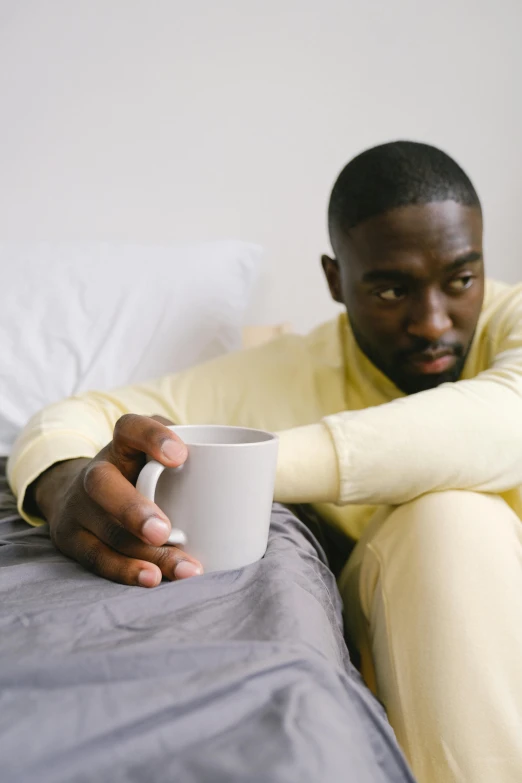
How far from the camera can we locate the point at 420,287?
0.84 m

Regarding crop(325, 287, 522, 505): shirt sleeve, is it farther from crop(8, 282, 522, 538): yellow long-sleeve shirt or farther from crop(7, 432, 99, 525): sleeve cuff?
crop(7, 432, 99, 525): sleeve cuff

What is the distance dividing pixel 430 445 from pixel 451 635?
18 cm

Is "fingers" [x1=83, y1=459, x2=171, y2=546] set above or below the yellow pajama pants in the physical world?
above

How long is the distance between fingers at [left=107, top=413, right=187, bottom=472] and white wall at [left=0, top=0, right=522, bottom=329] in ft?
3.06

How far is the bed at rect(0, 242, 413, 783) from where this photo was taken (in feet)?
0.94

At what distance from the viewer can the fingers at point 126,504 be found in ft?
1.48

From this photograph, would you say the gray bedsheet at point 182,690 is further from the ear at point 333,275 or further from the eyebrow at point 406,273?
the ear at point 333,275

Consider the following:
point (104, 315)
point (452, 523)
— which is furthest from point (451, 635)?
point (104, 315)

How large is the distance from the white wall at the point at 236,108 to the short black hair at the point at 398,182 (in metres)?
0.47

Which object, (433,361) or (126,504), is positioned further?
(433,361)

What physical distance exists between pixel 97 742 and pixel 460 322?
0.70 meters

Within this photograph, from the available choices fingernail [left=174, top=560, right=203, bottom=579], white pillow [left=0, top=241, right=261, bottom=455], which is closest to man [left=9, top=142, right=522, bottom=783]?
Result: fingernail [left=174, top=560, right=203, bottom=579]

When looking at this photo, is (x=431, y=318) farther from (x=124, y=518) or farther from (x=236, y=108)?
(x=236, y=108)

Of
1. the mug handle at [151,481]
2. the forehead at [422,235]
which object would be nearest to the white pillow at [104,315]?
the forehead at [422,235]
